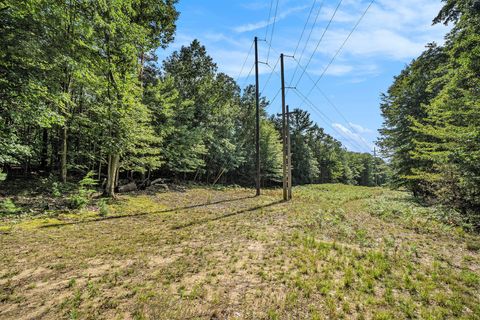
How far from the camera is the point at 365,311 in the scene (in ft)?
9.93

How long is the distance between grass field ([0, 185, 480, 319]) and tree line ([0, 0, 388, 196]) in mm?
3902

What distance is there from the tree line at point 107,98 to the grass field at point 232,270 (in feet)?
12.8

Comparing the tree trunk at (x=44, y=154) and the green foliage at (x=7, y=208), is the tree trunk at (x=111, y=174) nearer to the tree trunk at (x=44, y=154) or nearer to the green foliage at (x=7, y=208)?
the green foliage at (x=7, y=208)

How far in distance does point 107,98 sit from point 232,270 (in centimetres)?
922

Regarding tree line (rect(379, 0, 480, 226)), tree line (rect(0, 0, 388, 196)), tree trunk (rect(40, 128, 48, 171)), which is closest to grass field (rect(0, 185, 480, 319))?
tree line (rect(379, 0, 480, 226))

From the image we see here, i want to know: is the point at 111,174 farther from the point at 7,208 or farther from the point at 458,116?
the point at 458,116

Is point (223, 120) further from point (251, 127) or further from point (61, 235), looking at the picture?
point (61, 235)

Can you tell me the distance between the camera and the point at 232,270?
13.8 ft

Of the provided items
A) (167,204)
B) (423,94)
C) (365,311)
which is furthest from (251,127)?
(365,311)

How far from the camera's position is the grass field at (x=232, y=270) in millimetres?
3059

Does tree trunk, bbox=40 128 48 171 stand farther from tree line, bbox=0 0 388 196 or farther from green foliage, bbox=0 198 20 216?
green foliage, bbox=0 198 20 216

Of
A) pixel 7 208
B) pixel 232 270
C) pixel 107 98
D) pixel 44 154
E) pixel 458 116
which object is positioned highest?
pixel 107 98

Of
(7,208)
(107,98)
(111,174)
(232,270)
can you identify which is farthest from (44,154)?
(232,270)

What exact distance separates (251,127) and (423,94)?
18.0 meters
